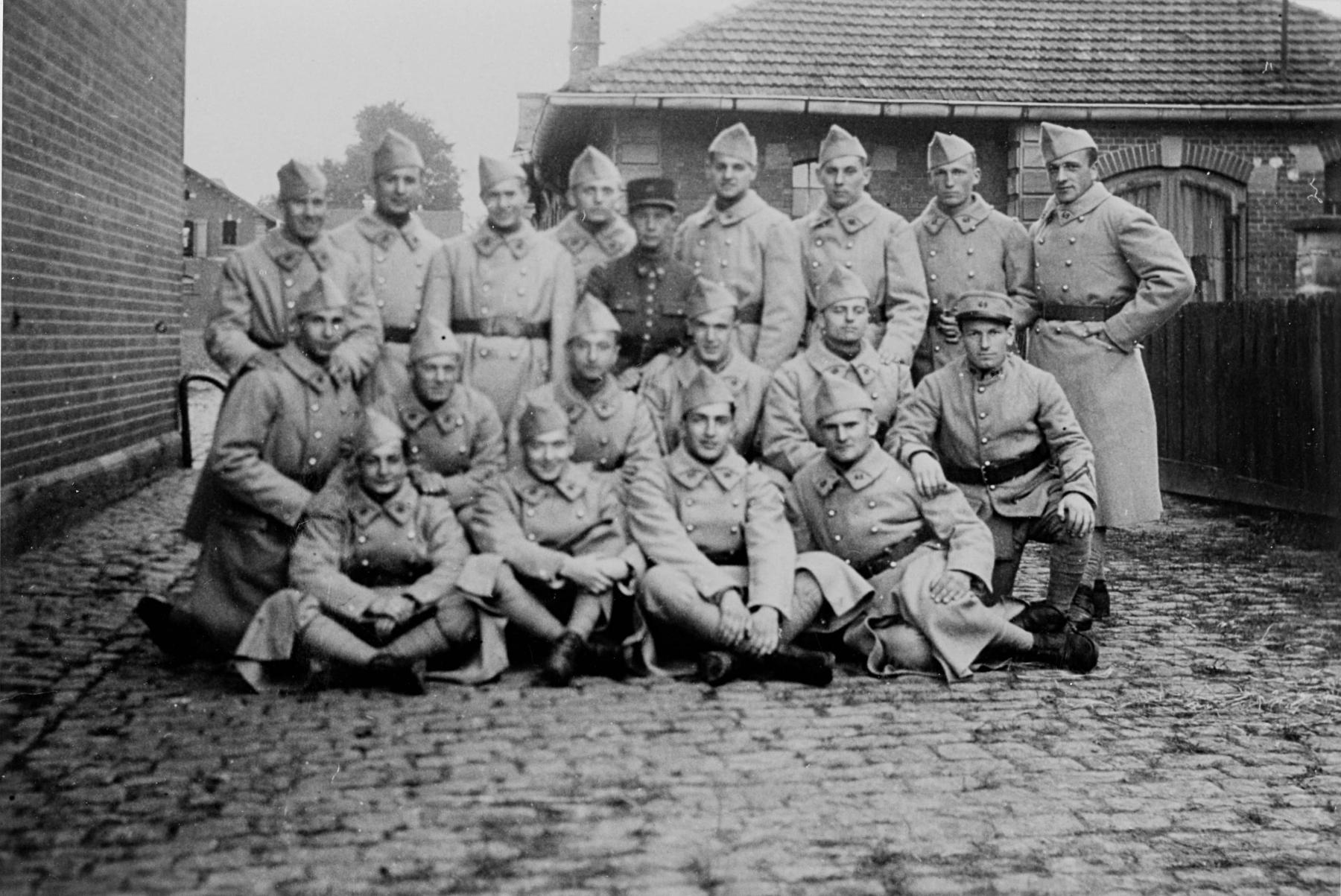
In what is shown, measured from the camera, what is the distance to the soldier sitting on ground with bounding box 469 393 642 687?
5.38 m

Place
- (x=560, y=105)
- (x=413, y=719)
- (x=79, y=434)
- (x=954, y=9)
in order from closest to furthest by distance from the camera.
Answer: (x=413, y=719) → (x=79, y=434) → (x=560, y=105) → (x=954, y=9)

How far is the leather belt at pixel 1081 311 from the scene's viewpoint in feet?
21.6

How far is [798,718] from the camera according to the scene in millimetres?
4793

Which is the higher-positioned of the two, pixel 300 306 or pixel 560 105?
pixel 560 105

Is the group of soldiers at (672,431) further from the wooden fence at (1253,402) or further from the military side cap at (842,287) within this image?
the wooden fence at (1253,402)

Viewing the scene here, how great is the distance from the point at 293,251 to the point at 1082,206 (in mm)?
3563

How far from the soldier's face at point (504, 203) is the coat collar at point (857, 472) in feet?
5.95

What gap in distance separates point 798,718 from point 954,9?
32.9 feet

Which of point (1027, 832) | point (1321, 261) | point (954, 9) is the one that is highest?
point (954, 9)

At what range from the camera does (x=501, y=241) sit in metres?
6.36

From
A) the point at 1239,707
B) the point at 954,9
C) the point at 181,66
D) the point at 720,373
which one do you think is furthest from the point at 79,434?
the point at 954,9

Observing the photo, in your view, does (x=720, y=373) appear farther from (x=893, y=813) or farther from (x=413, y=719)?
(x=893, y=813)

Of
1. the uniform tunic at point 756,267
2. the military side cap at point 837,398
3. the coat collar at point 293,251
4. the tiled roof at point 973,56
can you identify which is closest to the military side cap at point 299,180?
the coat collar at point 293,251

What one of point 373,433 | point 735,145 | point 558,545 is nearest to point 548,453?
point 558,545
